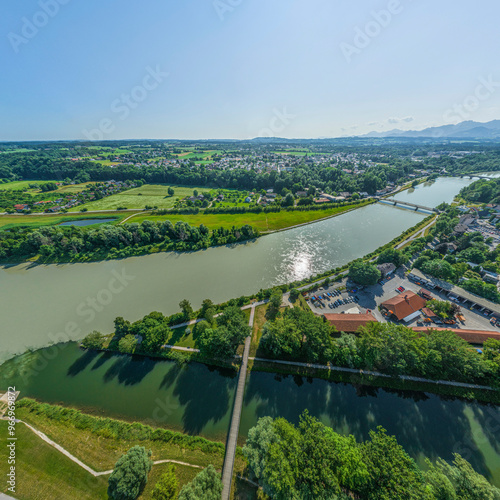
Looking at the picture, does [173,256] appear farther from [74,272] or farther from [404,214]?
[404,214]

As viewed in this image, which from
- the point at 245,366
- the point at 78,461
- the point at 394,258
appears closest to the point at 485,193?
the point at 394,258

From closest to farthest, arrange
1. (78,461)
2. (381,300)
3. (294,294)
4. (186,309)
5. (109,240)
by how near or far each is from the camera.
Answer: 1. (78,461)
2. (186,309)
3. (294,294)
4. (381,300)
5. (109,240)

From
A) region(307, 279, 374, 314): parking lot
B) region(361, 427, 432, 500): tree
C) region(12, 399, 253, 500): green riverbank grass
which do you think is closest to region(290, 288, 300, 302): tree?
region(307, 279, 374, 314): parking lot

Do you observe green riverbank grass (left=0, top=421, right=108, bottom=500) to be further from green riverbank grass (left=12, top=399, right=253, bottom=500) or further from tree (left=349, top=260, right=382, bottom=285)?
tree (left=349, top=260, right=382, bottom=285)

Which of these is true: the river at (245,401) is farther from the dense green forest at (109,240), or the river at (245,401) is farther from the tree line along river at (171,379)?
the dense green forest at (109,240)

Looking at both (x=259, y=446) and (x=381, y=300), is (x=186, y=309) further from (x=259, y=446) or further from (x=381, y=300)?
(x=381, y=300)

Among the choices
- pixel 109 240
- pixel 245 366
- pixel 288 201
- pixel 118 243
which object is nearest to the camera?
pixel 245 366
